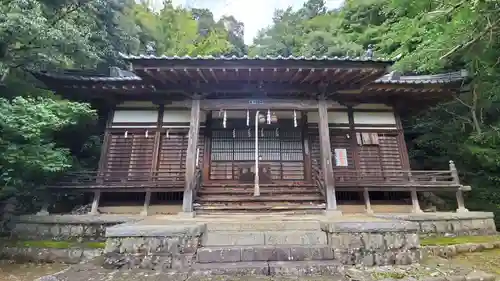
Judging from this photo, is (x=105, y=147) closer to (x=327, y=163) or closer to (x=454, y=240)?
(x=327, y=163)

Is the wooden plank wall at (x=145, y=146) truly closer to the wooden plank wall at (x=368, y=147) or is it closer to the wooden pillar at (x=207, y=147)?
the wooden pillar at (x=207, y=147)

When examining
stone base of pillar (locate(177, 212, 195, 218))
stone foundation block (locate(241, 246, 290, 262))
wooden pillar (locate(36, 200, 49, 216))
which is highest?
wooden pillar (locate(36, 200, 49, 216))

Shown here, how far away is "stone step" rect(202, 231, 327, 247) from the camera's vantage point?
5097 millimetres

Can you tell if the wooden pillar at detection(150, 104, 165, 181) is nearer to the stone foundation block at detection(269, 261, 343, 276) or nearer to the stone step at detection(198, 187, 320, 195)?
the stone step at detection(198, 187, 320, 195)

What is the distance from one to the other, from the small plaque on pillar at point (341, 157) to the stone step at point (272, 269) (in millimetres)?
5665

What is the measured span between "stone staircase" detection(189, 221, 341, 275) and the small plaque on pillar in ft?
14.4

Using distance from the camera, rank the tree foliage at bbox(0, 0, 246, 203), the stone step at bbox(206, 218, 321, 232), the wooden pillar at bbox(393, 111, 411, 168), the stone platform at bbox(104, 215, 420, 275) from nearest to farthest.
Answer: the stone platform at bbox(104, 215, 420, 275)
the stone step at bbox(206, 218, 321, 232)
the tree foliage at bbox(0, 0, 246, 203)
the wooden pillar at bbox(393, 111, 411, 168)

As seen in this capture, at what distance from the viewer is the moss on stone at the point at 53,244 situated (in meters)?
6.47

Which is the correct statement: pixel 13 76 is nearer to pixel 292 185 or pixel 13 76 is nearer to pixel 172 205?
pixel 172 205

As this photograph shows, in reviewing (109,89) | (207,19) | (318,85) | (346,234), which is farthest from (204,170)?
(207,19)

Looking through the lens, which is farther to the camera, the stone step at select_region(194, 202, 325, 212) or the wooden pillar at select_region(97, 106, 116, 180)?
the wooden pillar at select_region(97, 106, 116, 180)

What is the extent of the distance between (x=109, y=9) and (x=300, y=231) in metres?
10.9

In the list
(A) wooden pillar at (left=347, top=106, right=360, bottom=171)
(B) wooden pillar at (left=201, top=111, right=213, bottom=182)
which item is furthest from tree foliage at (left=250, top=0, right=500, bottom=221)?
(B) wooden pillar at (left=201, top=111, right=213, bottom=182)

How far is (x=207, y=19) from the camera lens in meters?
34.4
